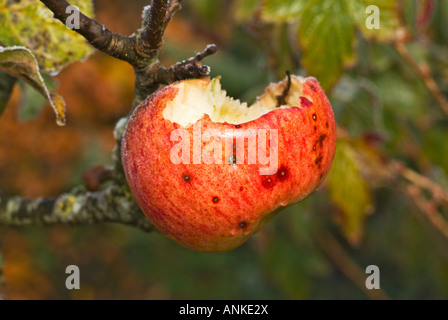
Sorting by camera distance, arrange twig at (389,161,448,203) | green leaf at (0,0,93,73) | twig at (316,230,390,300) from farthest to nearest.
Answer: twig at (316,230,390,300)
twig at (389,161,448,203)
green leaf at (0,0,93,73)

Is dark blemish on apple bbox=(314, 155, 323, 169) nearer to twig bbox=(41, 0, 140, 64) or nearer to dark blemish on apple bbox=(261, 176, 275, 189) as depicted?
dark blemish on apple bbox=(261, 176, 275, 189)

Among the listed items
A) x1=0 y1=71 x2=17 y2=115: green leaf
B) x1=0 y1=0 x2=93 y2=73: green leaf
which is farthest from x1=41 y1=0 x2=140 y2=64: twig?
x1=0 y1=71 x2=17 y2=115: green leaf

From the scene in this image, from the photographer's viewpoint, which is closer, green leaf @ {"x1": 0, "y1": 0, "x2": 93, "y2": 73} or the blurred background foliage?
green leaf @ {"x1": 0, "y1": 0, "x2": 93, "y2": 73}

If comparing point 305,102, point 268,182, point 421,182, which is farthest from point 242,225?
point 421,182

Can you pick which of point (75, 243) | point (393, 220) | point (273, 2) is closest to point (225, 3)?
point (393, 220)

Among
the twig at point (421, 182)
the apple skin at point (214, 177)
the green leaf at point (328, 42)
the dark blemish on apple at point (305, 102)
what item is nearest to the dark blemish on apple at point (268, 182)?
the apple skin at point (214, 177)

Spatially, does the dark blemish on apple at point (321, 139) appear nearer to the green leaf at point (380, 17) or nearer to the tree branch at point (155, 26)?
the tree branch at point (155, 26)

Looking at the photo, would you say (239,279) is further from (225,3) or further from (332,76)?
(332,76)
